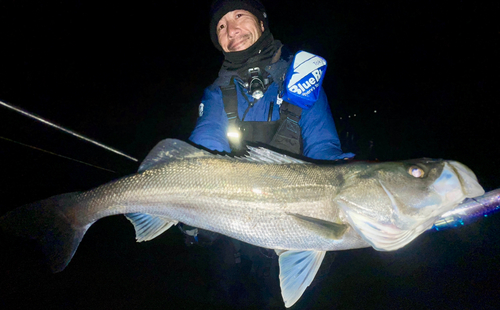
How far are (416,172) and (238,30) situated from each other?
2.00 meters

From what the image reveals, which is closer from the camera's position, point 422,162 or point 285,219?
point 422,162

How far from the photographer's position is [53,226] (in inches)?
53.1

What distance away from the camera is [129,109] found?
21.3m

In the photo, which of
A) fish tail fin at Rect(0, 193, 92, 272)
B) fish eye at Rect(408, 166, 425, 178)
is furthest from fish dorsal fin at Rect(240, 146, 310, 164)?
fish tail fin at Rect(0, 193, 92, 272)

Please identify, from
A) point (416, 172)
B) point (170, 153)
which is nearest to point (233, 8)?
point (170, 153)

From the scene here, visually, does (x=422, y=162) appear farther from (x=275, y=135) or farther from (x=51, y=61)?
(x=51, y=61)

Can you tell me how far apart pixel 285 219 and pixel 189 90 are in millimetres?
28165

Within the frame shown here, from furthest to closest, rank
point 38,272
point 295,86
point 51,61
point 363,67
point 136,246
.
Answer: point 363,67 → point 51,61 → point 136,246 → point 38,272 → point 295,86

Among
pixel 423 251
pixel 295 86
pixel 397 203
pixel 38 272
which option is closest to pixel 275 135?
pixel 295 86

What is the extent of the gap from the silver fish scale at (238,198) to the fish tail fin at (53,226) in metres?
0.13

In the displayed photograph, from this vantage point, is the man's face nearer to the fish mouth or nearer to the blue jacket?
the blue jacket

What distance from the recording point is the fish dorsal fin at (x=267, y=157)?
1.31 metres

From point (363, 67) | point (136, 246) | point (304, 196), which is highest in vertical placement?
point (363, 67)

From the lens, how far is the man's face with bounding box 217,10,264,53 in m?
2.11
